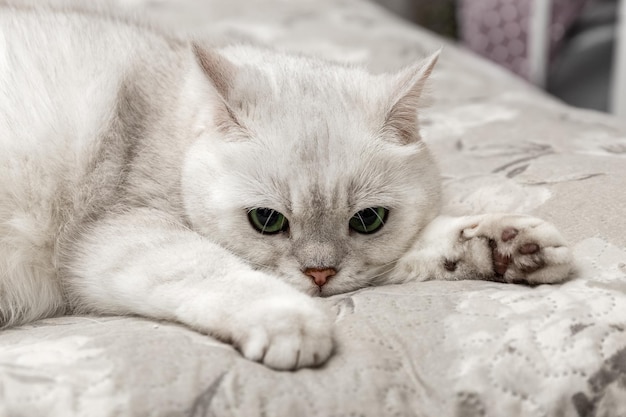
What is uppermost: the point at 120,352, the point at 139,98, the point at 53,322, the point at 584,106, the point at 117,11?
the point at 117,11

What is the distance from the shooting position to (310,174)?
1.16 meters

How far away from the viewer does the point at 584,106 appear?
3.69 m

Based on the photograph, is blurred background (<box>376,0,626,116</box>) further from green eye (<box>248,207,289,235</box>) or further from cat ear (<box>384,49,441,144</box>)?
green eye (<box>248,207,289,235</box>)

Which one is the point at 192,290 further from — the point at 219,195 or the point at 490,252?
the point at 490,252

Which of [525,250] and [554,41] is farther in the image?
[554,41]

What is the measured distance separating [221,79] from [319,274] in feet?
1.32

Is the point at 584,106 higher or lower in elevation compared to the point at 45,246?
lower

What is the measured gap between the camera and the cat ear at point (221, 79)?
1196 mm

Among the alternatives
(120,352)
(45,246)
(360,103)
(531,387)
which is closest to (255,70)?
(360,103)

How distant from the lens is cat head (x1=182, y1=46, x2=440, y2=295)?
117cm

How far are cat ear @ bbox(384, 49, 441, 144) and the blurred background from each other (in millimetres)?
2340

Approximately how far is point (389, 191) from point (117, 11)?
1.11 m

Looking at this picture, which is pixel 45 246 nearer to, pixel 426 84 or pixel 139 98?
pixel 139 98

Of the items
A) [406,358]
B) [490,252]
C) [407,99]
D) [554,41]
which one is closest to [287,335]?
[406,358]
